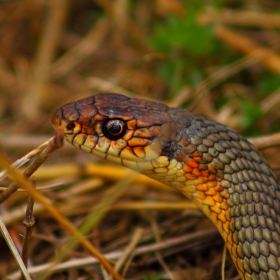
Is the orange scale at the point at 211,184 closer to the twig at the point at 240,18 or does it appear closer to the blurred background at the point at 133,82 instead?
the blurred background at the point at 133,82

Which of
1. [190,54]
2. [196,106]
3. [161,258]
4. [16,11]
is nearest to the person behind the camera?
[161,258]

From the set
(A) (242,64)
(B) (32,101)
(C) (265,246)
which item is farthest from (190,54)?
(C) (265,246)

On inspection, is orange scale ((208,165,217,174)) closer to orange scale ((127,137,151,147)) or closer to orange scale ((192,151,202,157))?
orange scale ((192,151,202,157))

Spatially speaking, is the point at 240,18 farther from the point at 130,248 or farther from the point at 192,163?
the point at 130,248

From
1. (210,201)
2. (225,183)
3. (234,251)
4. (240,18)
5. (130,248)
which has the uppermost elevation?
(240,18)

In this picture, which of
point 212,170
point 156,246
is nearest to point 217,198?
point 212,170

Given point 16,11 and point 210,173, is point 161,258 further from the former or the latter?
point 16,11

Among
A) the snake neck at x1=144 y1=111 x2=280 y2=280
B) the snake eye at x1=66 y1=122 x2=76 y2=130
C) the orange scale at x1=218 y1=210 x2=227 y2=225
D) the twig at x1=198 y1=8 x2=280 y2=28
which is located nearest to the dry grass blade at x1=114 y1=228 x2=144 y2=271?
the snake neck at x1=144 y1=111 x2=280 y2=280

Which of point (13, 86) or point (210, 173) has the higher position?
point (210, 173)
